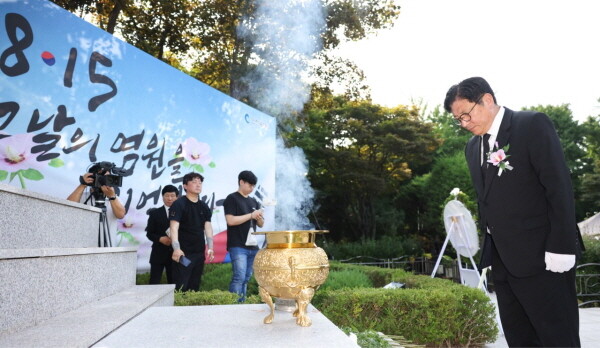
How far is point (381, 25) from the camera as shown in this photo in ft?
49.2

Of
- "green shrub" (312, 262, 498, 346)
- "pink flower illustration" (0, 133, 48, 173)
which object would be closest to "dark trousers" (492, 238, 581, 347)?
"green shrub" (312, 262, 498, 346)

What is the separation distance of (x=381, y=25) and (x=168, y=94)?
991cm

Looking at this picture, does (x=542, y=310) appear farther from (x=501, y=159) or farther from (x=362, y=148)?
(x=362, y=148)

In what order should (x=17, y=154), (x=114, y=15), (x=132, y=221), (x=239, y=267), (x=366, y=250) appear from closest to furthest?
(x=17, y=154), (x=239, y=267), (x=132, y=221), (x=114, y=15), (x=366, y=250)

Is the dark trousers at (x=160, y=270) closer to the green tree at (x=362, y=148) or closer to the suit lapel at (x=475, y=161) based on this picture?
the suit lapel at (x=475, y=161)

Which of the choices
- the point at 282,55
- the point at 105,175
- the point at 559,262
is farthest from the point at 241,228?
the point at 282,55

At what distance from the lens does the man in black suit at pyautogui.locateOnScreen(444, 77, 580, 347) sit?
7.71 ft

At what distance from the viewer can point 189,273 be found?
17.5 ft

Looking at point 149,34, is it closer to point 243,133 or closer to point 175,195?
point 243,133

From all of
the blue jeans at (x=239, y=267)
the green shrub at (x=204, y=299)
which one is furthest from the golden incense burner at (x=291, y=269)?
the blue jeans at (x=239, y=267)

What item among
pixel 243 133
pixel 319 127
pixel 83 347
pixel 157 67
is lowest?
pixel 83 347

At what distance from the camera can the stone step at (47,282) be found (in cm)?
216

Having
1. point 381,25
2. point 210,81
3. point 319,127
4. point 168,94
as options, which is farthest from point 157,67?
point 319,127

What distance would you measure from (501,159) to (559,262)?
65cm
